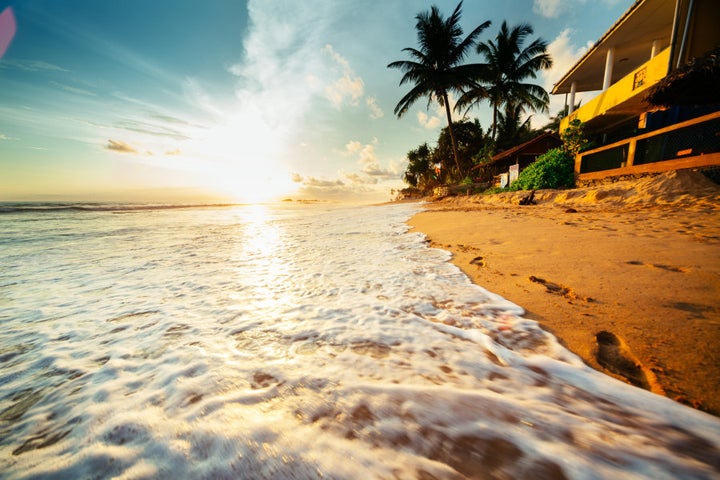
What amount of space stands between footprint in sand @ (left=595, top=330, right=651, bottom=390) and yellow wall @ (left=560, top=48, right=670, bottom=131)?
1244 centimetres

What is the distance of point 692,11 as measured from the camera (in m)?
7.76

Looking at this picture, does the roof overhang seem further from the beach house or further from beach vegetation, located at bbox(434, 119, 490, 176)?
beach vegetation, located at bbox(434, 119, 490, 176)

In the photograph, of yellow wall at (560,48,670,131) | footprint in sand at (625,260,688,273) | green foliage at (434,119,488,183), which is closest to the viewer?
footprint in sand at (625,260,688,273)

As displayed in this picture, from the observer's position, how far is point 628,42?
10.5 m

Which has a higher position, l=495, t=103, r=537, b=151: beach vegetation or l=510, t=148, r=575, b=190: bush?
l=495, t=103, r=537, b=151: beach vegetation

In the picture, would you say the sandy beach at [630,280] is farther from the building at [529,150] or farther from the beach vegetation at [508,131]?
the beach vegetation at [508,131]

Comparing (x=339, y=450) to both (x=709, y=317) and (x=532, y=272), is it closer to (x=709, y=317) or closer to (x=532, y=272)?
(x=709, y=317)

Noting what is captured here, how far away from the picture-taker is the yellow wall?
8.50 m

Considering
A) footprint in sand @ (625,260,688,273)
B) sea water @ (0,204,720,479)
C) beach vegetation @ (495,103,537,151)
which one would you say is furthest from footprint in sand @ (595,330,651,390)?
beach vegetation @ (495,103,537,151)

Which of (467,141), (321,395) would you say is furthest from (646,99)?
(467,141)

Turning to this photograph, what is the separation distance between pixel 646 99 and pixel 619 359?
40.7ft

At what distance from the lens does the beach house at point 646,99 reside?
5.68 m

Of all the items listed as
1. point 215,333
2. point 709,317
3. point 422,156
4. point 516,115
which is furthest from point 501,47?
point 215,333

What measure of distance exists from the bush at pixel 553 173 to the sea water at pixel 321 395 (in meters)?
9.14
